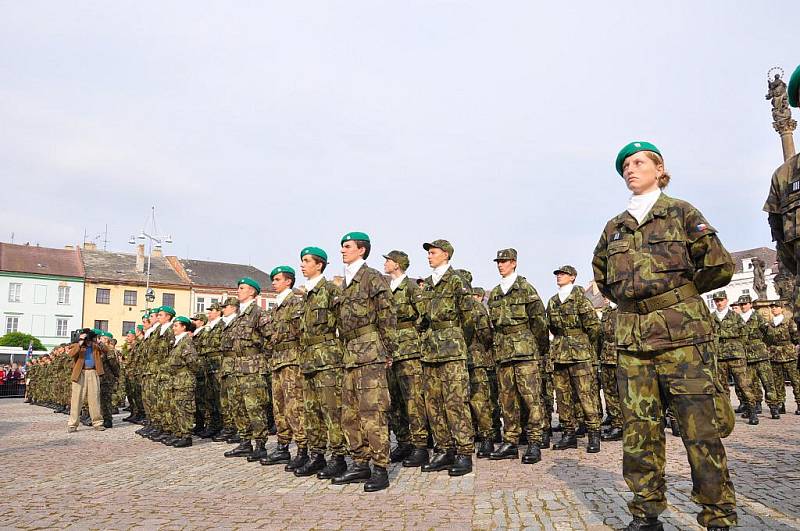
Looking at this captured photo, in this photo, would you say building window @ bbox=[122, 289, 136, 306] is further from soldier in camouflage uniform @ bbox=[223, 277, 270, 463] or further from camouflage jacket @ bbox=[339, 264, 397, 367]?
camouflage jacket @ bbox=[339, 264, 397, 367]

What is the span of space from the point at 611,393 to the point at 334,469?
5.18m

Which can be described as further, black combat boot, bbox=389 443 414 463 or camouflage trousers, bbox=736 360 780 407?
camouflage trousers, bbox=736 360 780 407

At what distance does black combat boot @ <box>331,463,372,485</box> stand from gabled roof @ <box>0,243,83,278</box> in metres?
55.9

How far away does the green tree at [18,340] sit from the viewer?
47.2m

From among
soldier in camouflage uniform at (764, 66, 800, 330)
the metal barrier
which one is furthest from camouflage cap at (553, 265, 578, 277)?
the metal barrier

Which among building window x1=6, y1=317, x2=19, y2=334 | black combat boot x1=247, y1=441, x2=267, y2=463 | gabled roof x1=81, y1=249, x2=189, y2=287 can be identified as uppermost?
gabled roof x1=81, y1=249, x2=189, y2=287

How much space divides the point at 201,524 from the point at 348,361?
215 centimetres

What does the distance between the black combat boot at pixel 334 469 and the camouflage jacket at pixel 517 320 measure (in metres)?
2.44

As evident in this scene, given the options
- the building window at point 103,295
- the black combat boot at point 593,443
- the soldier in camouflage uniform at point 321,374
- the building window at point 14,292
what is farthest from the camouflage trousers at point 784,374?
the building window at point 14,292

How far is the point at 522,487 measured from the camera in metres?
5.71

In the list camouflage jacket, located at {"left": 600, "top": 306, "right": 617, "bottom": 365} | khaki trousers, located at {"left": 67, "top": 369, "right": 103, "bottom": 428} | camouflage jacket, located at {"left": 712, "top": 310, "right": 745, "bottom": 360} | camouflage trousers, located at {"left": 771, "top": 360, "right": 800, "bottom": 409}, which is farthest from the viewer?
khaki trousers, located at {"left": 67, "top": 369, "right": 103, "bottom": 428}

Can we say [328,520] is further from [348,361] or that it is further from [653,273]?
Answer: [653,273]

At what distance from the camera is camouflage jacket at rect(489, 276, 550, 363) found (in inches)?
299

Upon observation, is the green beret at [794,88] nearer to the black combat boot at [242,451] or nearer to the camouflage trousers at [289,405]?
the camouflage trousers at [289,405]
